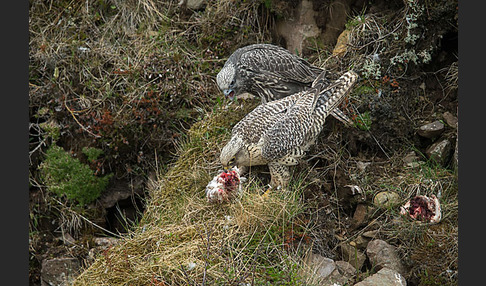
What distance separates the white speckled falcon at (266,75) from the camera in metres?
6.06

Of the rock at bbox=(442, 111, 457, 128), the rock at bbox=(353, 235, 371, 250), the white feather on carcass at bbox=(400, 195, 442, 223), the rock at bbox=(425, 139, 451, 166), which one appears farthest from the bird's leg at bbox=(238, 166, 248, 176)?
the rock at bbox=(442, 111, 457, 128)

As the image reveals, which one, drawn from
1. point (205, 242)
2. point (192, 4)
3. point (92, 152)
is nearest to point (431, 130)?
point (205, 242)

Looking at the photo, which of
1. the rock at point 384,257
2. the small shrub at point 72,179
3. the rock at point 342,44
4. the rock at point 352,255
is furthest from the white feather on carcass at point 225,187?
the rock at point 342,44

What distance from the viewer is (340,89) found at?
19.1 feet

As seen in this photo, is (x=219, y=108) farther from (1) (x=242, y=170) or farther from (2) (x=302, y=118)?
(2) (x=302, y=118)

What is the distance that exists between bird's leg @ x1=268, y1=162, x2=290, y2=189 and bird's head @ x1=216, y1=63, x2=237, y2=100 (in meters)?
0.95

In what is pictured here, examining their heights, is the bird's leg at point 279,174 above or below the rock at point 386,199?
above

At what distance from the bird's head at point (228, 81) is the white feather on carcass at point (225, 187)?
0.93 meters

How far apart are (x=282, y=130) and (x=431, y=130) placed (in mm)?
1908

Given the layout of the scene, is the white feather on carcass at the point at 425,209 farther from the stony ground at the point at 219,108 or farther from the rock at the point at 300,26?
the rock at the point at 300,26

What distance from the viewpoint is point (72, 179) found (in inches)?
261

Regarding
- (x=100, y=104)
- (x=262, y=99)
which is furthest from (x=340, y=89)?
(x=100, y=104)

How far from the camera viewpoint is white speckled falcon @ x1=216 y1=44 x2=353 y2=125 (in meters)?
6.06

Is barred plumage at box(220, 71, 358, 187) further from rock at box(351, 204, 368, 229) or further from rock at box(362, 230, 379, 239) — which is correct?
rock at box(362, 230, 379, 239)
